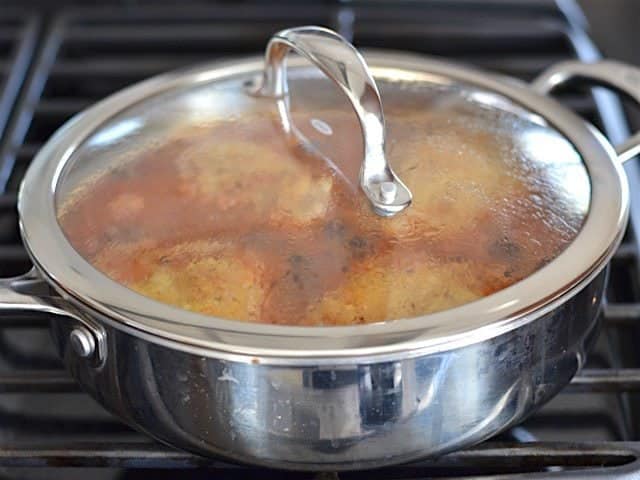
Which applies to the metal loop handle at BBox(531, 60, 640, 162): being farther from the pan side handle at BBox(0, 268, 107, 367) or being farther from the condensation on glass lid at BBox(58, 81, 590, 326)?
the pan side handle at BBox(0, 268, 107, 367)

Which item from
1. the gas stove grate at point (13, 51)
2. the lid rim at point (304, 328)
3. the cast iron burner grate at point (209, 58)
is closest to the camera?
the lid rim at point (304, 328)

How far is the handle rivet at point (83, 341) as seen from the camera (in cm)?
54

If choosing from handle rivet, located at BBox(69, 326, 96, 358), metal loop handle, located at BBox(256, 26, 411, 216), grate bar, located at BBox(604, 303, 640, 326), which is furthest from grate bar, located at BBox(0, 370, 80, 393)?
grate bar, located at BBox(604, 303, 640, 326)

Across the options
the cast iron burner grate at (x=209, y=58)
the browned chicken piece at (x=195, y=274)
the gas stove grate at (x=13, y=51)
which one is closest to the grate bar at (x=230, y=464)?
the cast iron burner grate at (x=209, y=58)

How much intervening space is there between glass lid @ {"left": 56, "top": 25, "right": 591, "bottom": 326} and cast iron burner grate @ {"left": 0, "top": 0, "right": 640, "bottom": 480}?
12cm

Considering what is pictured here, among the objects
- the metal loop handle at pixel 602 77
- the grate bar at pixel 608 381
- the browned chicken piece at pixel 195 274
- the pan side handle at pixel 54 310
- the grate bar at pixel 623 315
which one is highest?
the metal loop handle at pixel 602 77

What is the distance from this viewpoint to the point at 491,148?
656 millimetres

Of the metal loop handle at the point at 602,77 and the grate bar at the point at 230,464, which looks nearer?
the grate bar at the point at 230,464

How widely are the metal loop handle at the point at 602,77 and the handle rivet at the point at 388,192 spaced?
198 mm

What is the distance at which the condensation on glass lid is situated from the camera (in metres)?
0.54

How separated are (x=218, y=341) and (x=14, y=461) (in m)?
0.19

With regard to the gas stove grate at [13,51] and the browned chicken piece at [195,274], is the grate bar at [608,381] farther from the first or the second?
the gas stove grate at [13,51]

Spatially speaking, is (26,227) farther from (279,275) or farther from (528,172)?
(528,172)

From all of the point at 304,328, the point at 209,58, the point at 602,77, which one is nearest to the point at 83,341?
the point at 304,328
